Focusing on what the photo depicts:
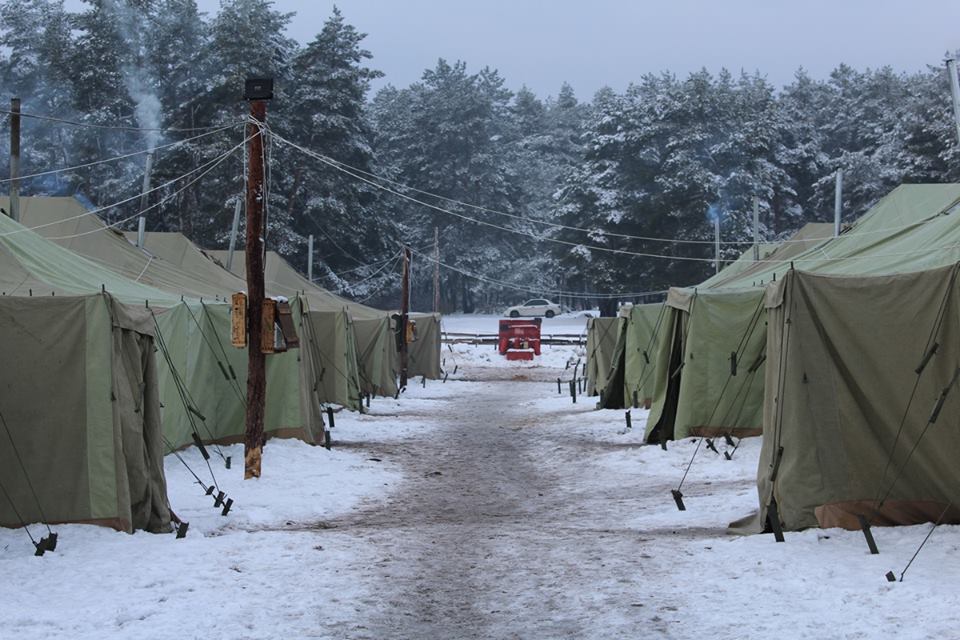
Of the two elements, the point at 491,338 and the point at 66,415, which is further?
the point at 491,338

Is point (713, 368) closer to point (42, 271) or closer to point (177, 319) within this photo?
point (177, 319)

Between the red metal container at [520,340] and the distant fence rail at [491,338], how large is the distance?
3.46 metres

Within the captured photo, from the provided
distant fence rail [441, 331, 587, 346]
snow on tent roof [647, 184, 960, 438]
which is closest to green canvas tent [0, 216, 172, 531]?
snow on tent roof [647, 184, 960, 438]

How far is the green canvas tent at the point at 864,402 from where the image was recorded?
845cm

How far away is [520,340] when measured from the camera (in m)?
46.8

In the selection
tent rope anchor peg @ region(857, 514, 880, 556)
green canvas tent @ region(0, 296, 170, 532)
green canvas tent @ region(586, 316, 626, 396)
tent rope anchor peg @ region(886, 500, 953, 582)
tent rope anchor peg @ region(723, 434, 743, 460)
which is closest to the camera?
tent rope anchor peg @ region(886, 500, 953, 582)

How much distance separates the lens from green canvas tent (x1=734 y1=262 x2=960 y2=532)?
845 cm

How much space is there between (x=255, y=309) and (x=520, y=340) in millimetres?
34249

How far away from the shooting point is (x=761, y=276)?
16828mm

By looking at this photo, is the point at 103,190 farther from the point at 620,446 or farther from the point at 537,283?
the point at 620,446

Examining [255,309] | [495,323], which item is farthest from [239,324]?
[495,323]

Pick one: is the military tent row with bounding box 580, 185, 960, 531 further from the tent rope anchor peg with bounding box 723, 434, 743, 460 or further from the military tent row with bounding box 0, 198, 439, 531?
the military tent row with bounding box 0, 198, 439, 531

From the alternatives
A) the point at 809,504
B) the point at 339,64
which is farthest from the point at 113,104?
the point at 809,504

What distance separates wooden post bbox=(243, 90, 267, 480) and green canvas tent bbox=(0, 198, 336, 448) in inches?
41.2
